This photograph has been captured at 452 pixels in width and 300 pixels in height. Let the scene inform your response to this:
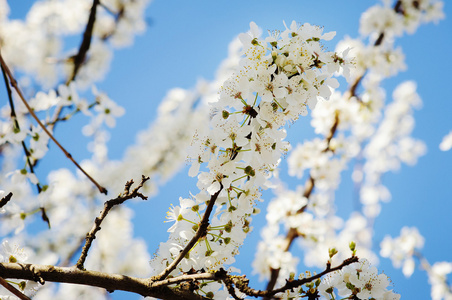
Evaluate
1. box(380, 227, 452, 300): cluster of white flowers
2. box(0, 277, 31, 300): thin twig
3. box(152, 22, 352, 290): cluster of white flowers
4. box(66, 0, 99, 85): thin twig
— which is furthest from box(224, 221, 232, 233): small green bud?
box(380, 227, 452, 300): cluster of white flowers

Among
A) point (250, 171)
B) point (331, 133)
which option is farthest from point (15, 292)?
point (331, 133)

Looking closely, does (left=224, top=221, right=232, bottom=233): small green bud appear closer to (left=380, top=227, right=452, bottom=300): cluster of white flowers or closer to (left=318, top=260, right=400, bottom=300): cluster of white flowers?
(left=318, top=260, right=400, bottom=300): cluster of white flowers

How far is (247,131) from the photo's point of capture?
4.55ft

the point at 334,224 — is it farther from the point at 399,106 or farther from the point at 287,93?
the point at 287,93

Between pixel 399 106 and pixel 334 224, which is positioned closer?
pixel 334 224

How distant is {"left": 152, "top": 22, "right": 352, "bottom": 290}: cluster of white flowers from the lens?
1397 millimetres

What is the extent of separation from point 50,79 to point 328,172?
4988 mm

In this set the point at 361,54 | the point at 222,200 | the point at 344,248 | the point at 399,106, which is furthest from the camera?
the point at 399,106

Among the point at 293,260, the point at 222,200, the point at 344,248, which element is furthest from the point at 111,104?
the point at 344,248

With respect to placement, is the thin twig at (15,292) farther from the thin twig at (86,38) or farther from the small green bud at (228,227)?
the thin twig at (86,38)

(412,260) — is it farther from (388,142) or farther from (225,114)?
(225,114)

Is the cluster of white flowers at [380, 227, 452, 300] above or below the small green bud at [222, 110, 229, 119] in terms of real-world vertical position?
above

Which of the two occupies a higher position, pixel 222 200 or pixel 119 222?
pixel 119 222

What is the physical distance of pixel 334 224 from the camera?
21.1 feet
